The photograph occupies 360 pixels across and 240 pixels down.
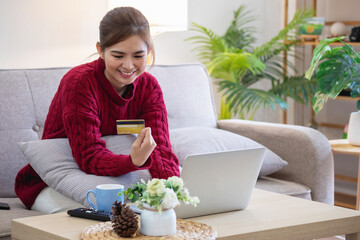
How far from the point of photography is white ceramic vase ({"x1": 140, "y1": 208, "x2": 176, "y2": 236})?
124 cm

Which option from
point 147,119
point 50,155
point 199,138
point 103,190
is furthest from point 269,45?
point 103,190

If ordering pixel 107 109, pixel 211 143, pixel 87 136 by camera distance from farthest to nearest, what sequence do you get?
pixel 211 143 → pixel 107 109 → pixel 87 136

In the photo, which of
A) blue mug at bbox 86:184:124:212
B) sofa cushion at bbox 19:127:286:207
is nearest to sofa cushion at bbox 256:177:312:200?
sofa cushion at bbox 19:127:286:207

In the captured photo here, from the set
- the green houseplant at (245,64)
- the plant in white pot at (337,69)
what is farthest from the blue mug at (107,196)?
the green houseplant at (245,64)

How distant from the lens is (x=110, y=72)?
6.21 feet

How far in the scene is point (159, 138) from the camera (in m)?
1.97

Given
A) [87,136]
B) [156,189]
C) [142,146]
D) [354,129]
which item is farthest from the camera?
[354,129]

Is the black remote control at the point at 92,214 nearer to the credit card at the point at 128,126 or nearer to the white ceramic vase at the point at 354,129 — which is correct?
the credit card at the point at 128,126

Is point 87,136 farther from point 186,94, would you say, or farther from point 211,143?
point 186,94

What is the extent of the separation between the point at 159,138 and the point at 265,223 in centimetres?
60

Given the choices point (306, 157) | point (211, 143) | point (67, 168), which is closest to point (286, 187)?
point (306, 157)

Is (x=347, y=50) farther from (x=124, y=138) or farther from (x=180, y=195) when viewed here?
(x=180, y=195)

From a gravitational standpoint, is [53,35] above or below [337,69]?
above

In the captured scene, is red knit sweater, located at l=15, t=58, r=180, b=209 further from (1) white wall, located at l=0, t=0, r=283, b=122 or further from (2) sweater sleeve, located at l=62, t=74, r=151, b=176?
(1) white wall, located at l=0, t=0, r=283, b=122
